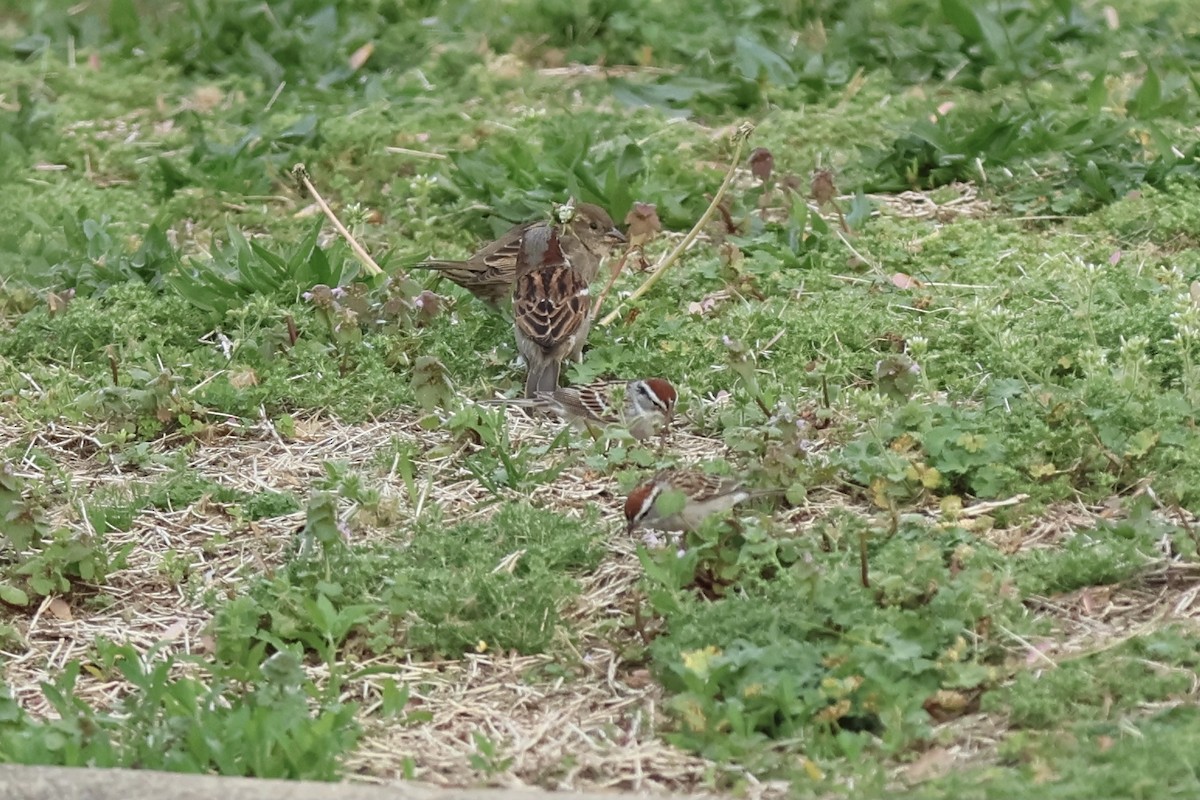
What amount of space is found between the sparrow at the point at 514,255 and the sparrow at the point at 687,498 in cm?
212

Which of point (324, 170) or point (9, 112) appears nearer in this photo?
point (324, 170)

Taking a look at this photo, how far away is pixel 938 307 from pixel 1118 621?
2401 millimetres

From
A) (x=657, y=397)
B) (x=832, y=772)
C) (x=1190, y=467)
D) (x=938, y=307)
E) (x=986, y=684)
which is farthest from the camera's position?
(x=938, y=307)

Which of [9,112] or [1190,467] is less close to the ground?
[1190,467]

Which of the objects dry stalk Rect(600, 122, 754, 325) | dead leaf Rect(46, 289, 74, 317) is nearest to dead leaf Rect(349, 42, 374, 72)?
dead leaf Rect(46, 289, 74, 317)

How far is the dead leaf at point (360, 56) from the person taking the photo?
1041cm

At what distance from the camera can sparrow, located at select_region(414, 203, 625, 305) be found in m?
7.34

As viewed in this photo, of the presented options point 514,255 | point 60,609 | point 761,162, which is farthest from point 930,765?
point 761,162

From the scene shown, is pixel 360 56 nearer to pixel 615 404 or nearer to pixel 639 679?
pixel 615 404

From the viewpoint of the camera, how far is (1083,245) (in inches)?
294

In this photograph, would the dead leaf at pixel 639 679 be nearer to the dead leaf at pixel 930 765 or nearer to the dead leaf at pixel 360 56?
the dead leaf at pixel 930 765

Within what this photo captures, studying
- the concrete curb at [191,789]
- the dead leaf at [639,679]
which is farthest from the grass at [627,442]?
the concrete curb at [191,789]

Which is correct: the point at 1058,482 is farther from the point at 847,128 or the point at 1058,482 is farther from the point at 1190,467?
the point at 847,128

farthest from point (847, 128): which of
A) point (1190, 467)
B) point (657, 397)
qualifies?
point (1190, 467)
